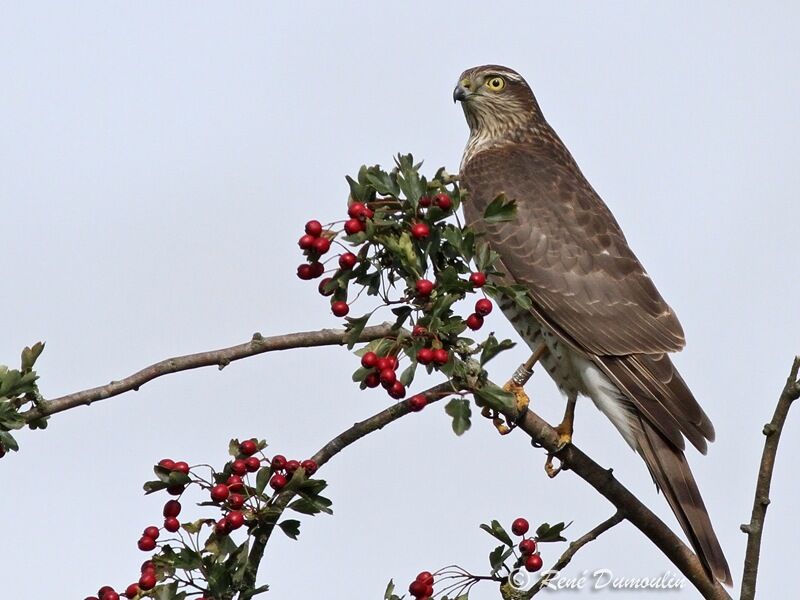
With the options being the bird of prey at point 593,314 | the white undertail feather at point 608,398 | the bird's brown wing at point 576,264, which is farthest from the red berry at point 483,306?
the white undertail feather at point 608,398

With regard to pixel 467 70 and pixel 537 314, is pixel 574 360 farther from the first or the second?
pixel 467 70

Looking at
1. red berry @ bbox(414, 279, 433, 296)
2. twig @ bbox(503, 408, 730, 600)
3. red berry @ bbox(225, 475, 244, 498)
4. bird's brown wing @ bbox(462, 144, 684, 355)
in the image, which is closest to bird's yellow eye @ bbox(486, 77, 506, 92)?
bird's brown wing @ bbox(462, 144, 684, 355)

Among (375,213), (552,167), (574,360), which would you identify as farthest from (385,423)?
(552,167)

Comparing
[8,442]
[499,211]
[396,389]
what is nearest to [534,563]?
[396,389]

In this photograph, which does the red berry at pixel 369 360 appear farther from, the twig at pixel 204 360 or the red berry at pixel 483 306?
the red berry at pixel 483 306

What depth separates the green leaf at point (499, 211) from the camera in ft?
13.6

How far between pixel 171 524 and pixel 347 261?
3.71 ft

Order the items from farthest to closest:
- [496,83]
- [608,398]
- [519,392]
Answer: [496,83] → [608,398] → [519,392]

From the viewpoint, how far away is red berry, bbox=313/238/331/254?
410 cm

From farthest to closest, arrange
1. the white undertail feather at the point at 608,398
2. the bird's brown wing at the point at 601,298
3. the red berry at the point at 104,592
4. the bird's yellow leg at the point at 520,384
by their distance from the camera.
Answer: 1. the white undertail feather at the point at 608,398
2. the bird's brown wing at the point at 601,298
3. the bird's yellow leg at the point at 520,384
4. the red berry at the point at 104,592

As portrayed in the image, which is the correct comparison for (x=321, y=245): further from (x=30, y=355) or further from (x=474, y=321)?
(x=30, y=355)

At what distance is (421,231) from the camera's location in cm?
397

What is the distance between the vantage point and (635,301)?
7.02 m

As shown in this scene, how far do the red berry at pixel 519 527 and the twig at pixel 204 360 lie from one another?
107 cm
